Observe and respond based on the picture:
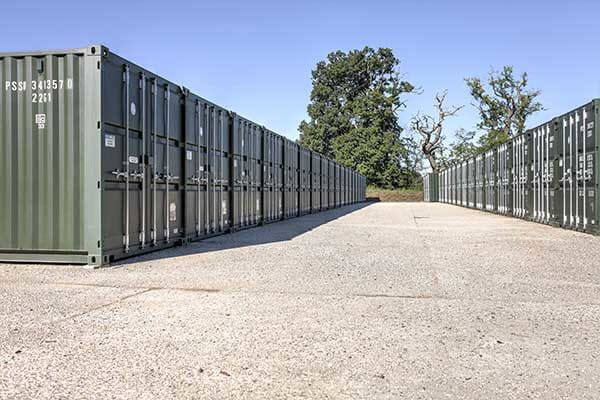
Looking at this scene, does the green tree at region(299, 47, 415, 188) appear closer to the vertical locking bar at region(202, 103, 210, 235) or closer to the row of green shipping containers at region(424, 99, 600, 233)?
the row of green shipping containers at region(424, 99, 600, 233)

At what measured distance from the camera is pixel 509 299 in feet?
19.3

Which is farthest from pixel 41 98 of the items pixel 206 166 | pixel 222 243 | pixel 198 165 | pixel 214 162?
pixel 214 162

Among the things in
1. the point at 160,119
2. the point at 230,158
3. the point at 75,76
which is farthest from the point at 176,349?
the point at 230,158

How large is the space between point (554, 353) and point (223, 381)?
94.5 inches

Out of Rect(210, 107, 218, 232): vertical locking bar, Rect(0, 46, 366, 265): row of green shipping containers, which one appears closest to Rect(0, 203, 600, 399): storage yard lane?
Rect(0, 46, 366, 265): row of green shipping containers

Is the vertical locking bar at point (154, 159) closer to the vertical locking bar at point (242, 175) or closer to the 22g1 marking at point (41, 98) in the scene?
the 22g1 marking at point (41, 98)

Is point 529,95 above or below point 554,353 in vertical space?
above

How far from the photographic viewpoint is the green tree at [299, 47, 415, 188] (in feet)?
206

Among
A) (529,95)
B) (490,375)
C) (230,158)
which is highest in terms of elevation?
(529,95)

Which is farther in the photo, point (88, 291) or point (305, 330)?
point (88, 291)

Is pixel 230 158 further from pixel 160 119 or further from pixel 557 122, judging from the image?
pixel 557 122

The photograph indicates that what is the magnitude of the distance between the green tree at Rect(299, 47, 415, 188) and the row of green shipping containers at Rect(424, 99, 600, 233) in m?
34.3

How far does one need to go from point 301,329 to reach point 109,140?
4.97 metres

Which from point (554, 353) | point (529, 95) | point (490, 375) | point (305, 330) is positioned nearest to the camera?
point (490, 375)
